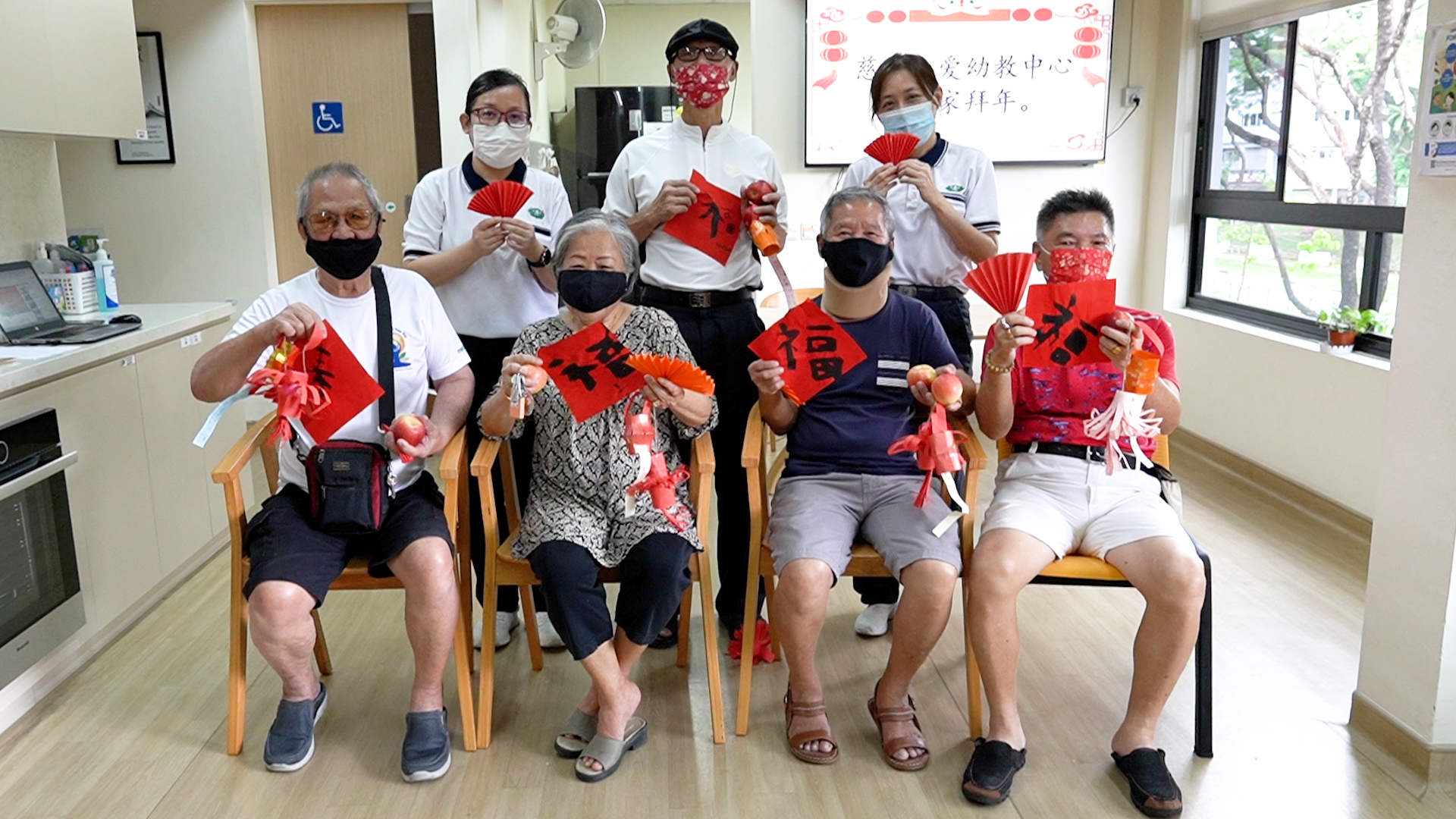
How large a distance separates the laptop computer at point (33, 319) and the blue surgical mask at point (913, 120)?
224 cm

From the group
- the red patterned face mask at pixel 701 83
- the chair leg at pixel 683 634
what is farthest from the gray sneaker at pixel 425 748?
the red patterned face mask at pixel 701 83

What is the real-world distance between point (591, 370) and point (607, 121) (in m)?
4.86

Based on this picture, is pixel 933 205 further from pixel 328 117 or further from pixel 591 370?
pixel 328 117

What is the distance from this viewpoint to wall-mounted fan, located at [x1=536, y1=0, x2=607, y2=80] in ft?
18.8

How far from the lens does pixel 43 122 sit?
2977 mm

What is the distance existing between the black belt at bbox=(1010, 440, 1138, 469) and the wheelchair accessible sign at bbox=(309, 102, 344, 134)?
419cm

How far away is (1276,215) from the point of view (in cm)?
438

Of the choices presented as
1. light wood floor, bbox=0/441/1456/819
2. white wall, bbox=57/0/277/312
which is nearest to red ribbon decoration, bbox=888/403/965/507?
light wood floor, bbox=0/441/1456/819

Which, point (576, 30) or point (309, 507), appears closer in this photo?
point (309, 507)

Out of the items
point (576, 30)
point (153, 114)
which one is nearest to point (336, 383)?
point (153, 114)

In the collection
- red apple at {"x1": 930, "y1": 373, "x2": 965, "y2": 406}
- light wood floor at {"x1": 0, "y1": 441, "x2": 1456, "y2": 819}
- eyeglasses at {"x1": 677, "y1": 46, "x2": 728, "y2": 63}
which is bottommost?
light wood floor at {"x1": 0, "y1": 441, "x2": 1456, "y2": 819}

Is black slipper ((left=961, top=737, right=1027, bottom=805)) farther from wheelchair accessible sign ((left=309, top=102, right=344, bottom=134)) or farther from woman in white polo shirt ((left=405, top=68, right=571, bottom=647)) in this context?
wheelchair accessible sign ((left=309, top=102, right=344, bottom=134))

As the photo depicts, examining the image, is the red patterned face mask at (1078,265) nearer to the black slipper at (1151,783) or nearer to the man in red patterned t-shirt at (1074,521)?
the man in red patterned t-shirt at (1074,521)

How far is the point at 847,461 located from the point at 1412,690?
128 cm
